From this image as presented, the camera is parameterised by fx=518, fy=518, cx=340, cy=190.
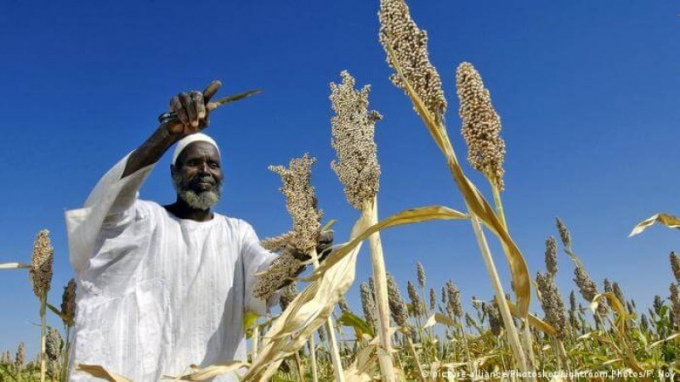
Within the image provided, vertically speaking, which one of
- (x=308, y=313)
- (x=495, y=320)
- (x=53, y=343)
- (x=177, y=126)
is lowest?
(x=308, y=313)

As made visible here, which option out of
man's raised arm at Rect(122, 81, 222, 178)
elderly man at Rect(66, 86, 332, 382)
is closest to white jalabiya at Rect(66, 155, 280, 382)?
elderly man at Rect(66, 86, 332, 382)

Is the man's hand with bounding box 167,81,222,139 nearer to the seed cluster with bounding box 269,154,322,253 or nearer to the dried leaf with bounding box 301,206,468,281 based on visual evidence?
the seed cluster with bounding box 269,154,322,253

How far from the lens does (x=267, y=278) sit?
2.65 m

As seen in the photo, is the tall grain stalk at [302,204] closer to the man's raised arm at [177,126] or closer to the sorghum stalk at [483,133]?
the sorghum stalk at [483,133]

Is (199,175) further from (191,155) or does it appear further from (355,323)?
(355,323)

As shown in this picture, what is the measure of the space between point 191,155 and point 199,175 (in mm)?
265

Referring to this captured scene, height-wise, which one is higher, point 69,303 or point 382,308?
point 69,303

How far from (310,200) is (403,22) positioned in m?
0.86

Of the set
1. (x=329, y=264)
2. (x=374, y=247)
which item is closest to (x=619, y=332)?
(x=374, y=247)

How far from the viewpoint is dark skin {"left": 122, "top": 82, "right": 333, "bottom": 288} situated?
3.03 metres

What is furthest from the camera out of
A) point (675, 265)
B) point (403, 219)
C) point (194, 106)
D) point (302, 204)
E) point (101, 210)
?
point (675, 265)

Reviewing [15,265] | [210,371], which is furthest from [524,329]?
[15,265]

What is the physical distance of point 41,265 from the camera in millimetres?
4090

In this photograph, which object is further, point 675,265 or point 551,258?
point 551,258
